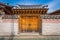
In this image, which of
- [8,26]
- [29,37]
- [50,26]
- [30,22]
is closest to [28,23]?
[30,22]

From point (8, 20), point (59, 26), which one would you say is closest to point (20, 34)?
point (8, 20)

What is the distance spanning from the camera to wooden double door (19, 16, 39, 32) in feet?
29.1

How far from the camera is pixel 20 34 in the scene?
28.6 feet

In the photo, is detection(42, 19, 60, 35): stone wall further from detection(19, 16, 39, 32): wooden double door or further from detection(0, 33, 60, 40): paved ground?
detection(19, 16, 39, 32): wooden double door

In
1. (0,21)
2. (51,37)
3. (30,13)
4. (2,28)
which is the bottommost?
(51,37)

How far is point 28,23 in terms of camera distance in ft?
29.5

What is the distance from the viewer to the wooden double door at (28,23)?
29.1ft

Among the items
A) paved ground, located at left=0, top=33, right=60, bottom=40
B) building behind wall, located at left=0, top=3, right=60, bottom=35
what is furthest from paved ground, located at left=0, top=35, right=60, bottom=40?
building behind wall, located at left=0, top=3, right=60, bottom=35

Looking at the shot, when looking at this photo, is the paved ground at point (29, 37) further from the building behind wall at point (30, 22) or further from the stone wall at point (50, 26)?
the stone wall at point (50, 26)

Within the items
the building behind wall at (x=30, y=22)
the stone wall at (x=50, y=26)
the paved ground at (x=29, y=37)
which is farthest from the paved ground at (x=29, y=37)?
the stone wall at (x=50, y=26)

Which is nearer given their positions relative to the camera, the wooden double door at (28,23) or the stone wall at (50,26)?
the stone wall at (50,26)

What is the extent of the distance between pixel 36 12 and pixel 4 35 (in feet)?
10.0

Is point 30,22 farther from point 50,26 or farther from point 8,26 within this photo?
point 8,26

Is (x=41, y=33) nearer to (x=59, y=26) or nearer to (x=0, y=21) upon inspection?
(x=59, y=26)
